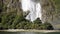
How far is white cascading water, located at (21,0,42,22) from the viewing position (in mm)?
1839

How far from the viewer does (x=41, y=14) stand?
1.83 m

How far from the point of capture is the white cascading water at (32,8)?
1.84 meters

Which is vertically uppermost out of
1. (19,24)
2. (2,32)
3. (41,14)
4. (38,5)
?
(38,5)

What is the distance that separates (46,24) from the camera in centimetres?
181

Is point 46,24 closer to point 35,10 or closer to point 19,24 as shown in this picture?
point 35,10

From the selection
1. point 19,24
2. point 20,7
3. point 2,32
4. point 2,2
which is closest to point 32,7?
point 20,7

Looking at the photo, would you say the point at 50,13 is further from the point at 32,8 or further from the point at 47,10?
the point at 32,8

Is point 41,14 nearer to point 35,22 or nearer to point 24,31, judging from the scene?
point 35,22

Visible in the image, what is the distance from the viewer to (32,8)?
185cm

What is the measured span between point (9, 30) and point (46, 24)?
54 centimetres

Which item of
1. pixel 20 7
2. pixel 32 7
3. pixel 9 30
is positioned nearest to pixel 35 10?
pixel 32 7

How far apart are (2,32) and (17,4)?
47 centimetres

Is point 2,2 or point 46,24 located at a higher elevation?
point 2,2

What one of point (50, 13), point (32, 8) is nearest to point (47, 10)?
point (50, 13)
